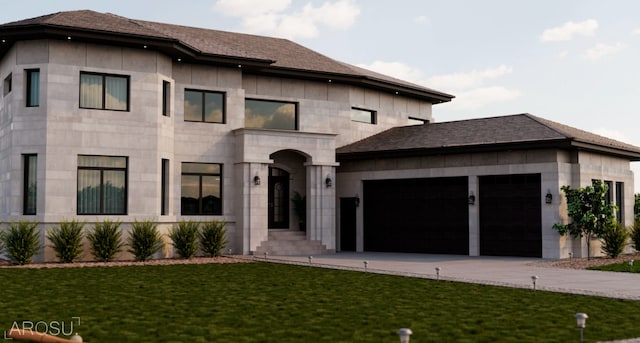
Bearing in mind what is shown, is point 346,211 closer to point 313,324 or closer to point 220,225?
point 220,225

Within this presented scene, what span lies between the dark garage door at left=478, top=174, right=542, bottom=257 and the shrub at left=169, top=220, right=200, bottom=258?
1114 centimetres

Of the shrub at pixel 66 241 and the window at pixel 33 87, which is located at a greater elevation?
the window at pixel 33 87

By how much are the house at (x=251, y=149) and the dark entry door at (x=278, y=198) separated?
6 cm

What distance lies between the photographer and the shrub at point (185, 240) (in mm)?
26344

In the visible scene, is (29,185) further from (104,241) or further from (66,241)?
(104,241)

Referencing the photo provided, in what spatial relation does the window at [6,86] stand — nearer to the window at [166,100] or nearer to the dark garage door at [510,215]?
the window at [166,100]

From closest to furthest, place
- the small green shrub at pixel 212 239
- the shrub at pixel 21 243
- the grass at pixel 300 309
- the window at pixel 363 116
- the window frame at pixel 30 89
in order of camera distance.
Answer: the grass at pixel 300 309
the shrub at pixel 21 243
the window frame at pixel 30 89
the small green shrub at pixel 212 239
the window at pixel 363 116

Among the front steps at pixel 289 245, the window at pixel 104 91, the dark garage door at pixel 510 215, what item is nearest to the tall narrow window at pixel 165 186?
the window at pixel 104 91

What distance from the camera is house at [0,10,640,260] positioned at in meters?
25.1

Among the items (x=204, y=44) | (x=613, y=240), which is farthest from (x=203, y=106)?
(x=613, y=240)

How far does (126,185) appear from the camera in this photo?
85.3 feet

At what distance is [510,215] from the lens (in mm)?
27703

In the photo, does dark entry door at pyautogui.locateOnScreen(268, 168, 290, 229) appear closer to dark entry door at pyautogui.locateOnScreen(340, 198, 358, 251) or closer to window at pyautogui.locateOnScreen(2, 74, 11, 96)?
dark entry door at pyautogui.locateOnScreen(340, 198, 358, 251)

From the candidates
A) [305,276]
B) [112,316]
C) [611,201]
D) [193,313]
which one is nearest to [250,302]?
[193,313]
